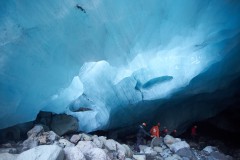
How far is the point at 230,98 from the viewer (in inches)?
361

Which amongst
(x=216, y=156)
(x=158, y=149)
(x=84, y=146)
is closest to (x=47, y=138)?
(x=84, y=146)

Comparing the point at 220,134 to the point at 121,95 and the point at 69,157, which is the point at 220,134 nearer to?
the point at 121,95

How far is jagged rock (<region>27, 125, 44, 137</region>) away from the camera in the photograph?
5.11m

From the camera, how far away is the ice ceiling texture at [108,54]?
4035mm

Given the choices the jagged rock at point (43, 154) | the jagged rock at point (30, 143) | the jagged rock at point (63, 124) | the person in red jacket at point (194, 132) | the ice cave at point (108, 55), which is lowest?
the jagged rock at point (43, 154)

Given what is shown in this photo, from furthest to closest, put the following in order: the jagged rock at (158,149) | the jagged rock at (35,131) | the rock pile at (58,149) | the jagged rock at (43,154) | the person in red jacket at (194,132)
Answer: the person in red jacket at (194,132) < the jagged rock at (158,149) < the jagged rock at (35,131) < the rock pile at (58,149) < the jagged rock at (43,154)

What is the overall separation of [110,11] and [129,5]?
1.29 ft

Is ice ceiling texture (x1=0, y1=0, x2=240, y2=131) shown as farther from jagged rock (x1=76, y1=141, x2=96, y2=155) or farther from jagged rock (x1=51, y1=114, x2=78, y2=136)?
jagged rock (x1=76, y1=141, x2=96, y2=155)

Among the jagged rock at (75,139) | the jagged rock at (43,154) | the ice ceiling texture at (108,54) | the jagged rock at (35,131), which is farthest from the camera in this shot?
the jagged rock at (75,139)

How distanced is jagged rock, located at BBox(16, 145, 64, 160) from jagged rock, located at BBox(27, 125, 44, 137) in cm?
149

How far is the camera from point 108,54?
505 cm

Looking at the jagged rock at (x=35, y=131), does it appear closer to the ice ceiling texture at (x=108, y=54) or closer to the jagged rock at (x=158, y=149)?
the ice ceiling texture at (x=108, y=54)

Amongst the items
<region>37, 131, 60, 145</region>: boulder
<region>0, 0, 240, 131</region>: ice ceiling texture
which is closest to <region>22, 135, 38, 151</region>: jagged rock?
<region>37, 131, 60, 145</region>: boulder

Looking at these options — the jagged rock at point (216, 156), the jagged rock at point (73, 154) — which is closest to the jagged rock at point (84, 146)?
the jagged rock at point (73, 154)
